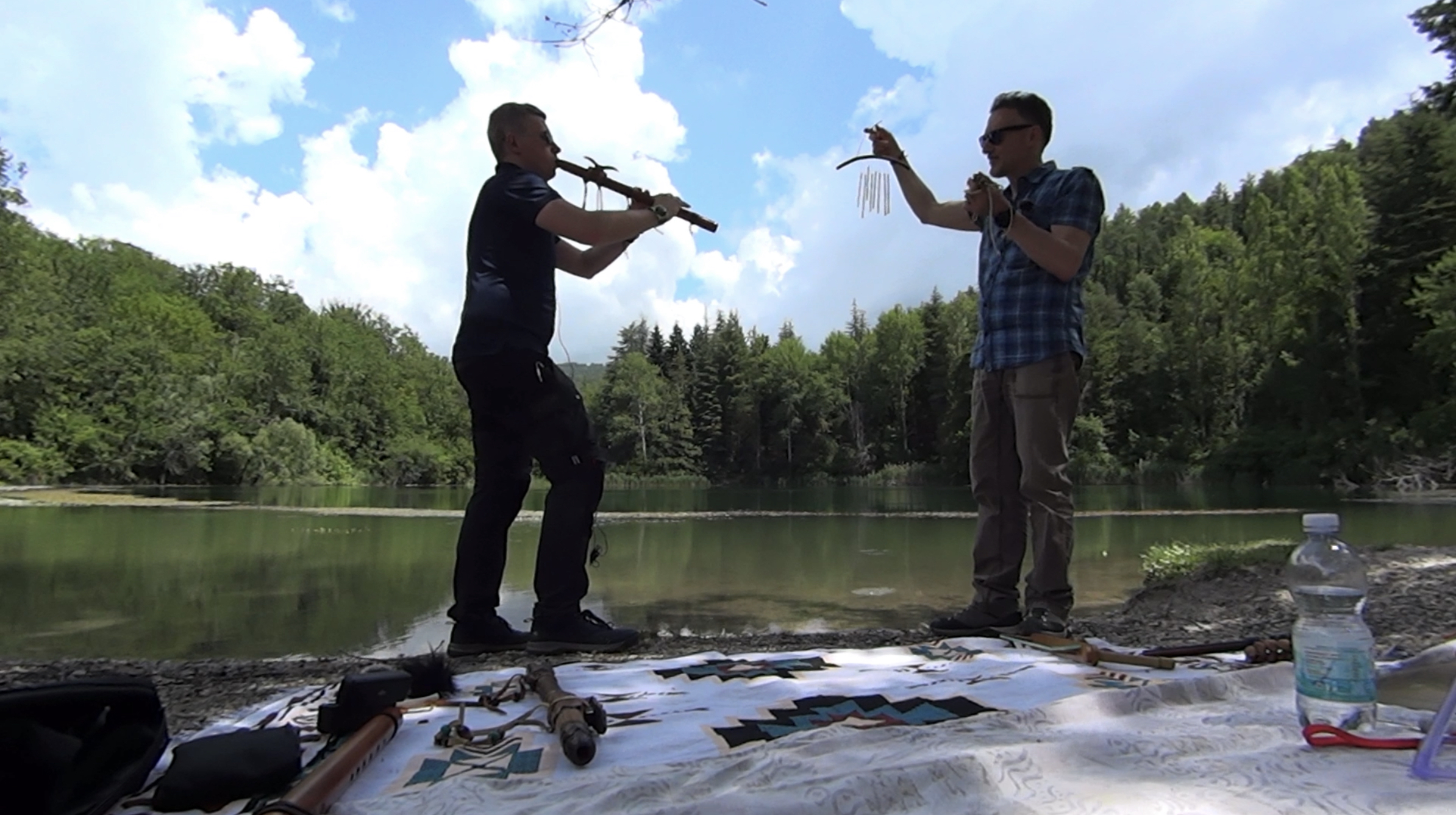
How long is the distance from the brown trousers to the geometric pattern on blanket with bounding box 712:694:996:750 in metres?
1.40

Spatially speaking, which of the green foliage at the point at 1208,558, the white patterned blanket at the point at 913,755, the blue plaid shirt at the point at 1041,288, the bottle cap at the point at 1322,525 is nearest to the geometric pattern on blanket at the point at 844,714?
the white patterned blanket at the point at 913,755

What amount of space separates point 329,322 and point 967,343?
47.6 meters

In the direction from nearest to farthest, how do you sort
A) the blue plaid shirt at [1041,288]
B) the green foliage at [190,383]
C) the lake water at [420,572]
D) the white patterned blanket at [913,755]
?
1. the white patterned blanket at [913,755]
2. the blue plaid shirt at [1041,288]
3. the lake water at [420,572]
4. the green foliage at [190,383]

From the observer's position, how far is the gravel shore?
2.66 metres

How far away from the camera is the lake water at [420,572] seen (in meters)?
4.96

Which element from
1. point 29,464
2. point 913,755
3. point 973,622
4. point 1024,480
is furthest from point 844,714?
point 29,464

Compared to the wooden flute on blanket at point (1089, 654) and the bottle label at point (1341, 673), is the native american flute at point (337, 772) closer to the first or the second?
the bottle label at point (1341, 673)

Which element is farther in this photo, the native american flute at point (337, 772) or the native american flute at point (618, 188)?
the native american flute at point (618, 188)

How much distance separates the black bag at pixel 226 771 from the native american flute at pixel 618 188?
7.97 feet

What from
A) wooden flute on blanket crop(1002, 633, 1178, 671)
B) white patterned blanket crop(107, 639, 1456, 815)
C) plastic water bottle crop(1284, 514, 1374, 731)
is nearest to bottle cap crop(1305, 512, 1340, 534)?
plastic water bottle crop(1284, 514, 1374, 731)

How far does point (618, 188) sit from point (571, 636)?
175 cm

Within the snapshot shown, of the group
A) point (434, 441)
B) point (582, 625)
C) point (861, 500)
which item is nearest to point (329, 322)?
point (434, 441)

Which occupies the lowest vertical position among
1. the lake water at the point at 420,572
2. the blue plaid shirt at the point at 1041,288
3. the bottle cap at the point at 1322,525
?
the lake water at the point at 420,572

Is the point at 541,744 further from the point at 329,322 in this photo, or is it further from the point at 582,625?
the point at 329,322
